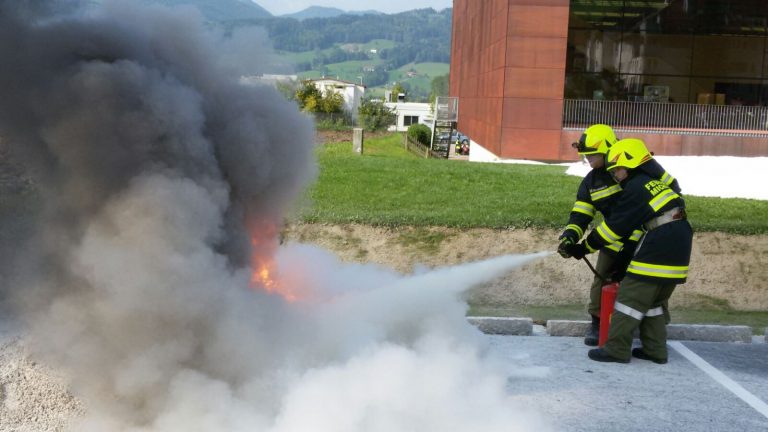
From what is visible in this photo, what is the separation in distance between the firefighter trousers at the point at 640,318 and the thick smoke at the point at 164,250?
1.70m

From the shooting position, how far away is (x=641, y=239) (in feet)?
22.1

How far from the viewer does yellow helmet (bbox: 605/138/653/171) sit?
6590 mm

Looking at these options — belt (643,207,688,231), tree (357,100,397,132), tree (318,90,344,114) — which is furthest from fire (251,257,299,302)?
tree (357,100,397,132)

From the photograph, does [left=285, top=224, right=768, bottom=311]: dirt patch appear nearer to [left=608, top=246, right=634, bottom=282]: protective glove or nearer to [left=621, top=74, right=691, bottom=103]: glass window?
[left=608, top=246, right=634, bottom=282]: protective glove

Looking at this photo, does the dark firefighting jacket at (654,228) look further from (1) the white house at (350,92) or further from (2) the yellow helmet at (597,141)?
(1) the white house at (350,92)

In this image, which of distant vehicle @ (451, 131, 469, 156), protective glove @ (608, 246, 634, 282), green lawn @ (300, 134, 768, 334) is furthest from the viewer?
distant vehicle @ (451, 131, 469, 156)

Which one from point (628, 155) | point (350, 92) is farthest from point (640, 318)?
point (350, 92)

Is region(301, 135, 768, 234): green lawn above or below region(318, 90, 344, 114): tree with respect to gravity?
Answer: below

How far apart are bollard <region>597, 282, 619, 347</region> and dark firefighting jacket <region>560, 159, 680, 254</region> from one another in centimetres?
37

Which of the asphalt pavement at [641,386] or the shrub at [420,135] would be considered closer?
the asphalt pavement at [641,386]

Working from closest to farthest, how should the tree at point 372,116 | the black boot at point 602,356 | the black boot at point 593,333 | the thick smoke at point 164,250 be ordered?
the thick smoke at point 164,250 → the black boot at point 602,356 → the black boot at point 593,333 → the tree at point 372,116

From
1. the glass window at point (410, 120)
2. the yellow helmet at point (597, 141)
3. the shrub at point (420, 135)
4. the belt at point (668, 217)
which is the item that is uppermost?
the glass window at point (410, 120)

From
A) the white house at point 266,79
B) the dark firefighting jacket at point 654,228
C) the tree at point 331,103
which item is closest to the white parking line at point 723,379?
the dark firefighting jacket at point 654,228

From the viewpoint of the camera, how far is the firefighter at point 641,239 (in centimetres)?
653
